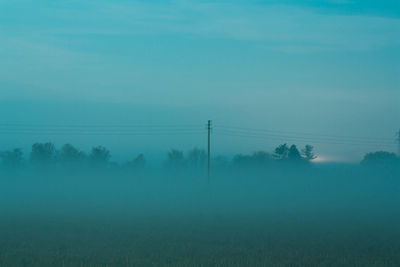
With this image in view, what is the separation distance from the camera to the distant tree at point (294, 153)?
293 ft

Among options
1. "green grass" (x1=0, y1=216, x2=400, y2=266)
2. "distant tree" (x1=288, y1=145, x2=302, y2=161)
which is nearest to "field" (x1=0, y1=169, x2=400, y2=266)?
"green grass" (x1=0, y1=216, x2=400, y2=266)

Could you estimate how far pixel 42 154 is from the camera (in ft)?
296

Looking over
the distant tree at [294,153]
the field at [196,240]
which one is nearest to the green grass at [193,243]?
the field at [196,240]

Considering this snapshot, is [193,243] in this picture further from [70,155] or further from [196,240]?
[70,155]

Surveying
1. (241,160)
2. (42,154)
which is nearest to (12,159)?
(42,154)

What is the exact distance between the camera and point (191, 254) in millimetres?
19109

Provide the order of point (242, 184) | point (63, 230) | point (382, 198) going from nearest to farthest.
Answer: point (63, 230) < point (382, 198) < point (242, 184)

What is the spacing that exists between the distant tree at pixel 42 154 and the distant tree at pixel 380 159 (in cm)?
6041

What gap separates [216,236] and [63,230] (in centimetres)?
879

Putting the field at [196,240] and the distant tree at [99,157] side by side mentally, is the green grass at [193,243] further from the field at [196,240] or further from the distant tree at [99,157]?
the distant tree at [99,157]

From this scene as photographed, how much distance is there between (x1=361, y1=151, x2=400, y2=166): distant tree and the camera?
282 feet

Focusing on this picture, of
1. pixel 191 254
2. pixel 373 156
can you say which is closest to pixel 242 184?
pixel 373 156

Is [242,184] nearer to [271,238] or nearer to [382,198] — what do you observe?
[382,198]

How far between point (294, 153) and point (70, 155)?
44.1 metres
